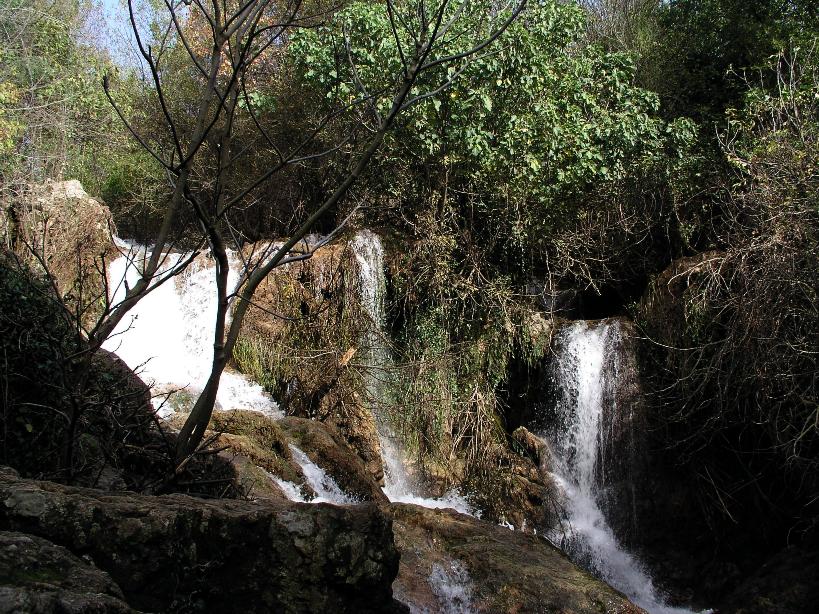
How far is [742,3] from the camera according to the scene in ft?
44.7

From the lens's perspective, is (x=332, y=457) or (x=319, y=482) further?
(x=332, y=457)

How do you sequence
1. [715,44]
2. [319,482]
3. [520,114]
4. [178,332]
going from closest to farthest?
[319,482] < [520,114] < [178,332] < [715,44]

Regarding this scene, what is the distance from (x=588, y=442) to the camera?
408 inches

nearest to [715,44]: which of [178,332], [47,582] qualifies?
[178,332]

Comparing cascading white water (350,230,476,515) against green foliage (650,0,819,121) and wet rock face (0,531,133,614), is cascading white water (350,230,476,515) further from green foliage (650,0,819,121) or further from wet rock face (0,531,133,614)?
wet rock face (0,531,133,614)

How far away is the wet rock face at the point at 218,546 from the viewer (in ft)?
8.92

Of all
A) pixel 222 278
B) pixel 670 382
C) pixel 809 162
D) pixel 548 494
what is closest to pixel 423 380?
pixel 548 494

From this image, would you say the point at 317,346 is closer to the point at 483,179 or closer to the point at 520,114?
the point at 483,179

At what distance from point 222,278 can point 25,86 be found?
1539 centimetres

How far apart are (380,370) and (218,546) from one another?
307 inches

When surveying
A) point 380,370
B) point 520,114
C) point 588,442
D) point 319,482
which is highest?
point 520,114

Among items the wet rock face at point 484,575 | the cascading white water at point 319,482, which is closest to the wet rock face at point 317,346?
the cascading white water at point 319,482

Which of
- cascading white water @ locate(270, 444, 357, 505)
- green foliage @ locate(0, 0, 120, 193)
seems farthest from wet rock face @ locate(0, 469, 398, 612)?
green foliage @ locate(0, 0, 120, 193)

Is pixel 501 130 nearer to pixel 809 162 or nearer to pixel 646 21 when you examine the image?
pixel 809 162
